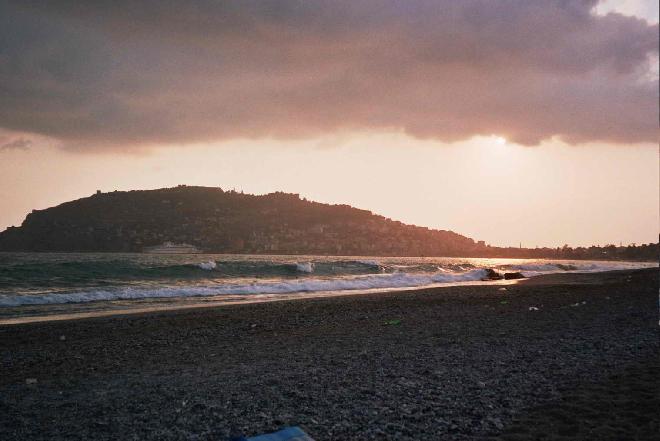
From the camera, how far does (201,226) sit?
109938mm

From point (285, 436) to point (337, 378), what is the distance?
10.3 feet

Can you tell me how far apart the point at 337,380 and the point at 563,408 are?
3516 mm

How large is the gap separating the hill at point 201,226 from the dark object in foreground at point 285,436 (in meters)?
102

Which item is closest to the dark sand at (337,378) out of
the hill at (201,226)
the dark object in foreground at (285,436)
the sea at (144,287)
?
the dark object in foreground at (285,436)

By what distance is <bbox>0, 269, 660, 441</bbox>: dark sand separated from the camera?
6.62 metres

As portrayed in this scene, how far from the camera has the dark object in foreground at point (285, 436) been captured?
577cm

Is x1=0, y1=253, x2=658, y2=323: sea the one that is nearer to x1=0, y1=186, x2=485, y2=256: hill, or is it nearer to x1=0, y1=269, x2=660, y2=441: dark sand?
x1=0, y1=269, x2=660, y2=441: dark sand

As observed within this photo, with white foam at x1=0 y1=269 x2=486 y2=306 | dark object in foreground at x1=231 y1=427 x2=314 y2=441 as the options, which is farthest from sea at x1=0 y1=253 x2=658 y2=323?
dark object in foreground at x1=231 y1=427 x2=314 y2=441

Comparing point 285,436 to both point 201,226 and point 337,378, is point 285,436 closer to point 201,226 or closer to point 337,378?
point 337,378

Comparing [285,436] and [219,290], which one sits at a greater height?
[285,436]

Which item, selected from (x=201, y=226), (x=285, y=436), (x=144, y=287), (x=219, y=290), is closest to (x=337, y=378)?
(x=285, y=436)

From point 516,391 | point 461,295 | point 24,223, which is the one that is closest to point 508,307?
point 461,295

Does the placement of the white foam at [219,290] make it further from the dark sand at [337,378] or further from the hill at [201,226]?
the hill at [201,226]

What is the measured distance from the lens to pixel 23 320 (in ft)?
59.9
